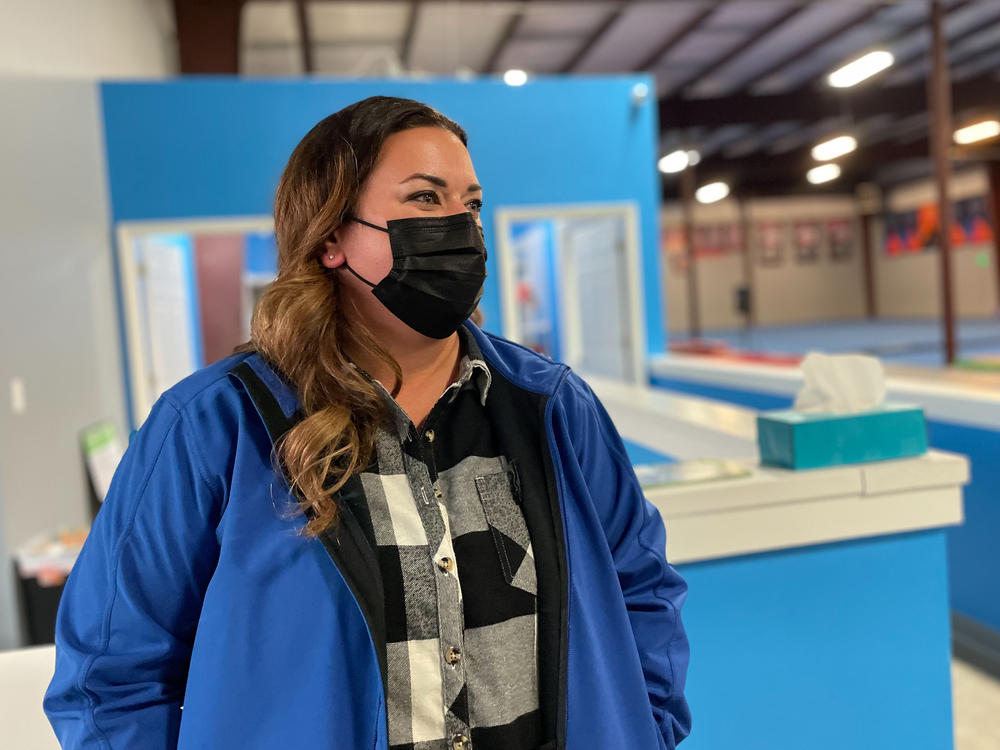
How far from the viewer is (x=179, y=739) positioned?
3.46 feet

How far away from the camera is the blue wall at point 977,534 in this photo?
3.79 metres

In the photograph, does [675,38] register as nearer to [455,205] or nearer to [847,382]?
[847,382]

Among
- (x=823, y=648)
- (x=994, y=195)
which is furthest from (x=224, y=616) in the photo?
(x=994, y=195)

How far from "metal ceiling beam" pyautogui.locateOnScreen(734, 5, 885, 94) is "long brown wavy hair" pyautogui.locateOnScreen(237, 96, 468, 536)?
10531 mm

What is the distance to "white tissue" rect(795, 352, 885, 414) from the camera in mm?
2205

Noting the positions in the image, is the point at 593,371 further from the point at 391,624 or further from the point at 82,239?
the point at 391,624

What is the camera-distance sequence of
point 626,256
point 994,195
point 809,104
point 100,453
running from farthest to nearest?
point 994,195 → point 809,104 → point 626,256 → point 100,453

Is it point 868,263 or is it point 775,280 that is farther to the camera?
point 868,263

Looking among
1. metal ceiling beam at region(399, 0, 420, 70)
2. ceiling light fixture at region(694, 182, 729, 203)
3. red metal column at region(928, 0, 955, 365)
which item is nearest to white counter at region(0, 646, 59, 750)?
red metal column at region(928, 0, 955, 365)

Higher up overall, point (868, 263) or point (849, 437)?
point (868, 263)

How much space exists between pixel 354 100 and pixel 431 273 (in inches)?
244

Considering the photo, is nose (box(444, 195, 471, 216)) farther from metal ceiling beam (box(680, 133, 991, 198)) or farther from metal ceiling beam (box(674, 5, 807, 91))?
metal ceiling beam (box(680, 133, 991, 198))

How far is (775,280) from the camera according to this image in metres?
25.5

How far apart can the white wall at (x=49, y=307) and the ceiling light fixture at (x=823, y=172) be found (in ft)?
54.8
